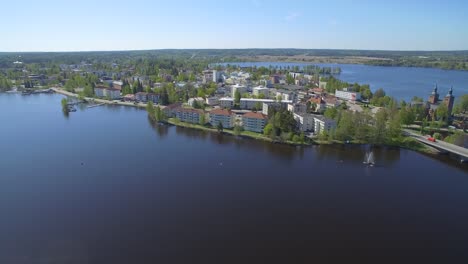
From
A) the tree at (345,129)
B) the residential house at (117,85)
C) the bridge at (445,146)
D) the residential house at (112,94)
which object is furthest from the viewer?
the residential house at (117,85)

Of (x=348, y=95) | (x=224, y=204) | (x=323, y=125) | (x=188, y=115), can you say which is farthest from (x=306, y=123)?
(x=348, y=95)

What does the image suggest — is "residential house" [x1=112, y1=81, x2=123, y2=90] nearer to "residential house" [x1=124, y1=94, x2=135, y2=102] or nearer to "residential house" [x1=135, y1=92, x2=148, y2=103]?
"residential house" [x1=124, y1=94, x2=135, y2=102]

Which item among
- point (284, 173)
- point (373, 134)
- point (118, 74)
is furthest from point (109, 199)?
point (118, 74)

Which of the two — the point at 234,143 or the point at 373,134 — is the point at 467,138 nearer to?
the point at 373,134

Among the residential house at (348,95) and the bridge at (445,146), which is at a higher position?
the residential house at (348,95)

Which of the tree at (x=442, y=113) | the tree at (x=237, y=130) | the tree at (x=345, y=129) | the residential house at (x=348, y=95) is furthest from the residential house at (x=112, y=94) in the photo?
the tree at (x=442, y=113)

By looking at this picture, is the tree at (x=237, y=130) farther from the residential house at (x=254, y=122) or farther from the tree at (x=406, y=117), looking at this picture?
the tree at (x=406, y=117)

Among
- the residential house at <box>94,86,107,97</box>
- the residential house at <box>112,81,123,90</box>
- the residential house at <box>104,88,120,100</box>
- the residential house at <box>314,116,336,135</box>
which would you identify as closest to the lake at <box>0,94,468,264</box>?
the residential house at <box>314,116,336,135</box>
